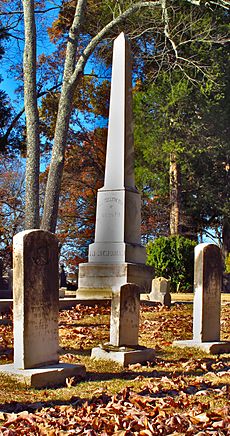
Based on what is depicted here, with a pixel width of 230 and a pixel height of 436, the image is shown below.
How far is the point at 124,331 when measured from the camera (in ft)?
25.2

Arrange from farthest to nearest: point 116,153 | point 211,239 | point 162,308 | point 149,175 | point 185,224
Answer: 1. point 211,239
2. point 185,224
3. point 149,175
4. point 116,153
5. point 162,308

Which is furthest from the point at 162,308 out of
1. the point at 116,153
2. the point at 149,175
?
the point at 149,175

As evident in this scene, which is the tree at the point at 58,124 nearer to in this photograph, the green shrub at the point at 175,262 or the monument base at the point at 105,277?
the monument base at the point at 105,277

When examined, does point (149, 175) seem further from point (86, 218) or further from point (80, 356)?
point (80, 356)

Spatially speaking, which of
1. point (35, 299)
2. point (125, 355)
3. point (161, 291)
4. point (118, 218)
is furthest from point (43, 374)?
point (118, 218)

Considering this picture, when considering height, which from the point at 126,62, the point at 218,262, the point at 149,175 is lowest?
the point at 218,262

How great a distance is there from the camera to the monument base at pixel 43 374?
618cm

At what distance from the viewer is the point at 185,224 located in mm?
25500

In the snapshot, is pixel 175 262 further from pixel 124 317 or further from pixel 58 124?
pixel 124 317

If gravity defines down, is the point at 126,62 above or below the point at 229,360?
above

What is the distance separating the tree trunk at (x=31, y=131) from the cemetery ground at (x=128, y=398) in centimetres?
682

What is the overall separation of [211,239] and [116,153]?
14662 mm

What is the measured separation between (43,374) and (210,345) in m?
3.06

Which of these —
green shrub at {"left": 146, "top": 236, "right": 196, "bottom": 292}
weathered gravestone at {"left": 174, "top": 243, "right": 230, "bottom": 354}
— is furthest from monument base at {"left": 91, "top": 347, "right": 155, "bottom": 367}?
green shrub at {"left": 146, "top": 236, "right": 196, "bottom": 292}
